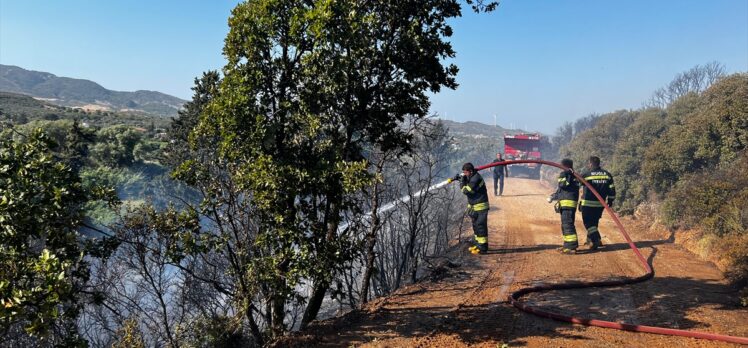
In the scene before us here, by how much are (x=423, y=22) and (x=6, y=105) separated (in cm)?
6348

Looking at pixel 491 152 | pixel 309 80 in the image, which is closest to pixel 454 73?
pixel 309 80

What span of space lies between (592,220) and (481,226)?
3067 mm

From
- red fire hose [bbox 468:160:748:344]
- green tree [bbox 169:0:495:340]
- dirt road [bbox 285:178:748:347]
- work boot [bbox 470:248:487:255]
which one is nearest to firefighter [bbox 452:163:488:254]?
work boot [bbox 470:248:487:255]

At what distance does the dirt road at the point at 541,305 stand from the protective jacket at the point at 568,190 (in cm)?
138

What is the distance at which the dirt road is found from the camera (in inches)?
252

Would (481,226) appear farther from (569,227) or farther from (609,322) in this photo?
(609,322)

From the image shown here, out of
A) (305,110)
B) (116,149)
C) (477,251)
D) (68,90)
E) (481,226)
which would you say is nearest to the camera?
(305,110)

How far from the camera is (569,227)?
37.7ft

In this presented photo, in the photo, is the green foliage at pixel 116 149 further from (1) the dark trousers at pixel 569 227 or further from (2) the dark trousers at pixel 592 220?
(2) the dark trousers at pixel 592 220

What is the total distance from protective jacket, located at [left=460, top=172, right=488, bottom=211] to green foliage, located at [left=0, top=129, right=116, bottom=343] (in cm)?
878

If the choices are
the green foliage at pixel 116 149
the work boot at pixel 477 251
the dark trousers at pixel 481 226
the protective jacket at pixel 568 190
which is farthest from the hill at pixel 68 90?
the protective jacket at pixel 568 190

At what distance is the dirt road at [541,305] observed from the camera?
6.39 meters

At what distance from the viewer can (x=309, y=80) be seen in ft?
20.2

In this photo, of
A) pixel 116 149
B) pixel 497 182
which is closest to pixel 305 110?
pixel 497 182
